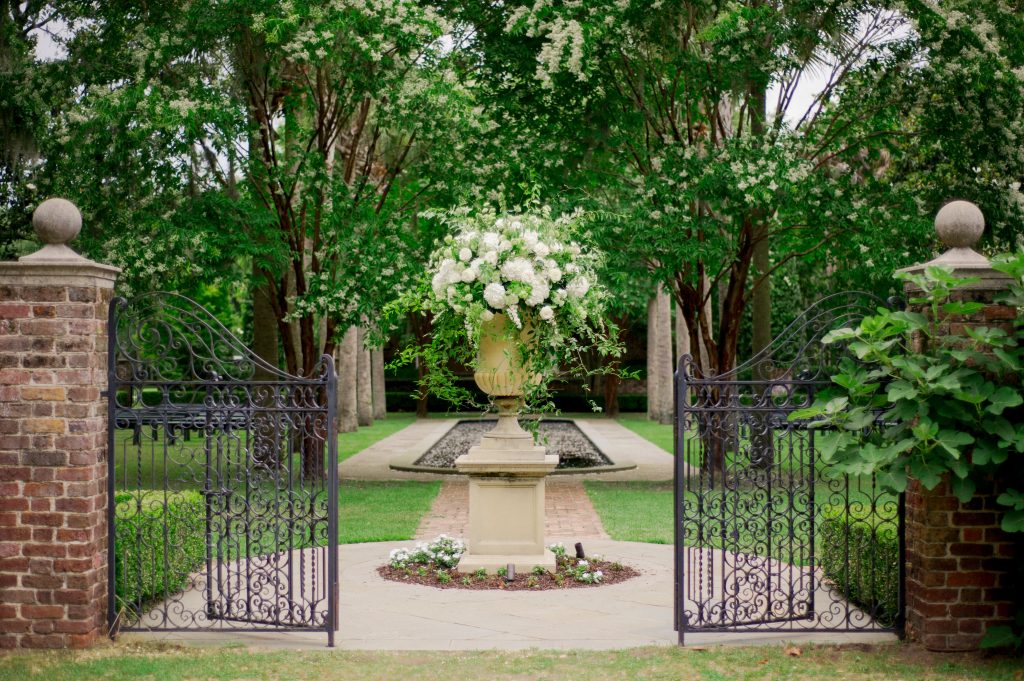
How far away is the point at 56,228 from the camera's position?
244 inches

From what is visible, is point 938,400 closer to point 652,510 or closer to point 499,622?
point 499,622

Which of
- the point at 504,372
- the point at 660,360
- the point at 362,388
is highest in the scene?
the point at 504,372

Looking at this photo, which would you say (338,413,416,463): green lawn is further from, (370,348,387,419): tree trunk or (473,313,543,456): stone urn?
(473,313,543,456): stone urn

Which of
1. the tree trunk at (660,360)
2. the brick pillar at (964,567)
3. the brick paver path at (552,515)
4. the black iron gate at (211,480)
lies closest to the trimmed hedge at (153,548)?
the black iron gate at (211,480)

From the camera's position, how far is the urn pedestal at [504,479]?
8.26 m

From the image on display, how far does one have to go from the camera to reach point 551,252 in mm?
8156

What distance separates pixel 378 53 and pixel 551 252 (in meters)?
6.20

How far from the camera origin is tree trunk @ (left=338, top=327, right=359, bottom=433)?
24203 millimetres

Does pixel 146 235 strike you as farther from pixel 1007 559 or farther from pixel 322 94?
pixel 1007 559

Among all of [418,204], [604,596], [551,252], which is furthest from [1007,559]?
[418,204]

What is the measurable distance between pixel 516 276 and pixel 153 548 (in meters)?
3.21

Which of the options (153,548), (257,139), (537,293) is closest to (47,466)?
(153,548)

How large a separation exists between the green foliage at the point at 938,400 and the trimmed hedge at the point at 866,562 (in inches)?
31.1

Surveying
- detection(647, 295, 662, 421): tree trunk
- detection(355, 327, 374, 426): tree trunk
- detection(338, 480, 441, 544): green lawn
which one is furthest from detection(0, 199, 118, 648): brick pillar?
detection(647, 295, 662, 421): tree trunk
